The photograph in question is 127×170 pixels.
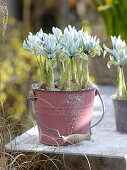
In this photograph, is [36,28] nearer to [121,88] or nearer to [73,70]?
[121,88]

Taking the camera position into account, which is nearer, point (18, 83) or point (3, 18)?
point (3, 18)

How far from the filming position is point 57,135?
87.7 inches

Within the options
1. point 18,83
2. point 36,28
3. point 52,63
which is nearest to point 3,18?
point 52,63

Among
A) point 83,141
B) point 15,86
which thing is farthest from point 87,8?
point 83,141

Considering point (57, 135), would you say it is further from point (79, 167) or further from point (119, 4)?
point (119, 4)

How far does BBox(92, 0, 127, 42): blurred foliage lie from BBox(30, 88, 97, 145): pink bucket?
2.35 meters

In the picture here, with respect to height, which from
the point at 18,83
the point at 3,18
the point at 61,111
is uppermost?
the point at 3,18

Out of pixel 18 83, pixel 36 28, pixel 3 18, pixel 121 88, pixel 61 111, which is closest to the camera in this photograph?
pixel 3 18

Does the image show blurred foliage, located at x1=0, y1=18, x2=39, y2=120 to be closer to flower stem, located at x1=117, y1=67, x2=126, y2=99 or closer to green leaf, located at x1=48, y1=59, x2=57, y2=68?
flower stem, located at x1=117, y1=67, x2=126, y2=99

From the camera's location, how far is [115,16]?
4684mm

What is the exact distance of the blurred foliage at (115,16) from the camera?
4547mm

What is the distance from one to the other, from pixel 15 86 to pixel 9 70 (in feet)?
1.31

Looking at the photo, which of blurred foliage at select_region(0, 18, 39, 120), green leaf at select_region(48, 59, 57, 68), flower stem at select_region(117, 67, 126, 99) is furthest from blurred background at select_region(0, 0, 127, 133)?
flower stem at select_region(117, 67, 126, 99)

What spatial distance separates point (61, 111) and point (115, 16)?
2.65 meters
